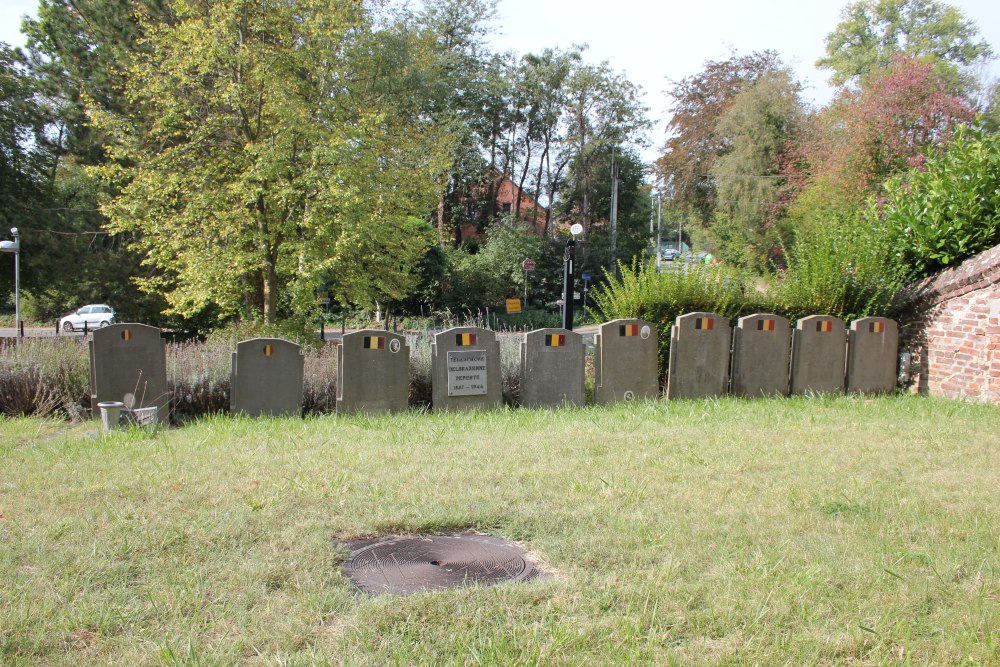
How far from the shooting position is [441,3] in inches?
1548

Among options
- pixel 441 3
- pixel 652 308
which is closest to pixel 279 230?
pixel 652 308

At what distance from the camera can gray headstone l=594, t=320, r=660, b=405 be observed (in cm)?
915

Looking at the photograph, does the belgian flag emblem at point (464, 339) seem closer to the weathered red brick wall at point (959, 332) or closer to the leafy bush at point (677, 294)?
the leafy bush at point (677, 294)

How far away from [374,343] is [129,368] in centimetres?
260

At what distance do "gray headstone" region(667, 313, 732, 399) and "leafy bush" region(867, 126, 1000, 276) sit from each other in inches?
144

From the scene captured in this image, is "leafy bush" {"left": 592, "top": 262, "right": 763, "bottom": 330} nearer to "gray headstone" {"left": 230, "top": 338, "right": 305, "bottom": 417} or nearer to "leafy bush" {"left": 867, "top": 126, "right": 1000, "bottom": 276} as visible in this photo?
"leafy bush" {"left": 867, "top": 126, "right": 1000, "bottom": 276}

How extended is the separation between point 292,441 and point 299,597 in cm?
338

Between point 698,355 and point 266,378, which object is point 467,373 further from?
point 698,355

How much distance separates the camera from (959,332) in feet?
32.2

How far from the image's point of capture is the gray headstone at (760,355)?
9758 millimetres

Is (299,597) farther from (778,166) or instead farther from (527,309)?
(527,309)

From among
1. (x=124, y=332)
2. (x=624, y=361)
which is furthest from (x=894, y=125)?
(x=124, y=332)

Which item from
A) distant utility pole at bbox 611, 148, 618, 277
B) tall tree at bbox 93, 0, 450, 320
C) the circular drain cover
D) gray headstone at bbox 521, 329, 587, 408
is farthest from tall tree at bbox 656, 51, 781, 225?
the circular drain cover

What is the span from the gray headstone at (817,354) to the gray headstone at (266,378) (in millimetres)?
6649
